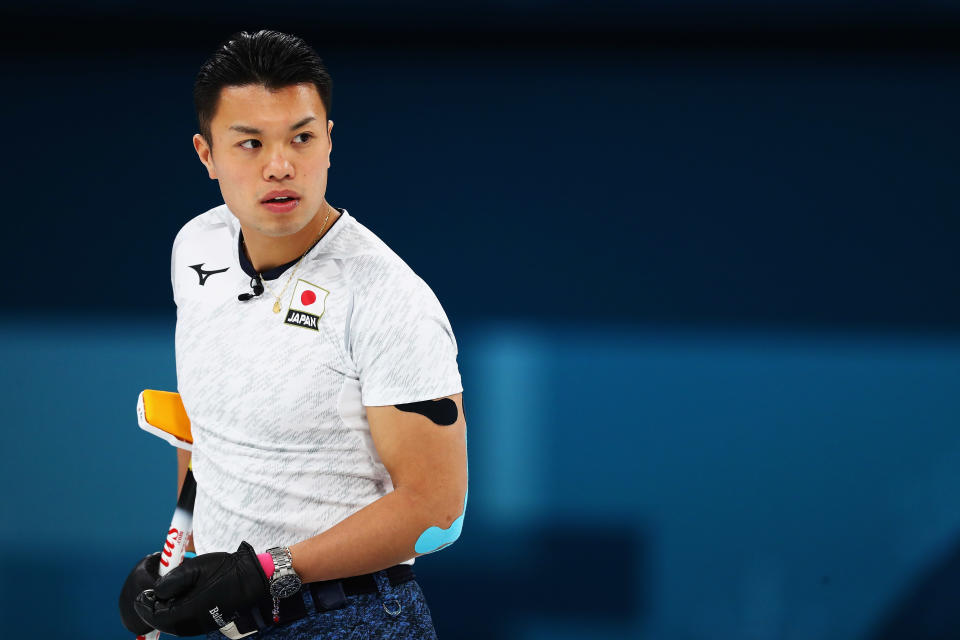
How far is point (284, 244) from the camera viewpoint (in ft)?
5.23

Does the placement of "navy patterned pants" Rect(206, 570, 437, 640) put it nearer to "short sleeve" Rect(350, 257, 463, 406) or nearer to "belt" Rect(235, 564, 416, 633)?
"belt" Rect(235, 564, 416, 633)

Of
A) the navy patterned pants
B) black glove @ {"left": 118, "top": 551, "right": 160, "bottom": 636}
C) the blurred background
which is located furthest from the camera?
the blurred background

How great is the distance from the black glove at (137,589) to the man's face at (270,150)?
0.69m

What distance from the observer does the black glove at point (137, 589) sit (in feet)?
5.47

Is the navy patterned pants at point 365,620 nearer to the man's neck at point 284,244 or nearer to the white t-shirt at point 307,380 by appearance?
the white t-shirt at point 307,380

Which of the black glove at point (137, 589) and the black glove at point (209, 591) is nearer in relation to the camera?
the black glove at point (209, 591)

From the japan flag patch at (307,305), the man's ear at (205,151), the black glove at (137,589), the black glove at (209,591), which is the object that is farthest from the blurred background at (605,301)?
the black glove at (209,591)

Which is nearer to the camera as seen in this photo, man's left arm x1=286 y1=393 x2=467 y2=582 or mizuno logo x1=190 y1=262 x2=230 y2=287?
man's left arm x1=286 y1=393 x2=467 y2=582

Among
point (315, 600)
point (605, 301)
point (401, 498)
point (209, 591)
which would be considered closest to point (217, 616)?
point (209, 591)

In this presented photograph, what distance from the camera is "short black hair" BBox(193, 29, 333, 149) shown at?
1.48 m

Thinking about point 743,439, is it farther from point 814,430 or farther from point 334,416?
point 334,416

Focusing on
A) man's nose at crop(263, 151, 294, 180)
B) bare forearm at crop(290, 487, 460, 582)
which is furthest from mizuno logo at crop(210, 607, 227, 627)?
man's nose at crop(263, 151, 294, 180)

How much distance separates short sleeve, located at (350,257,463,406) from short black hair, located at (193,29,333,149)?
1.08 ft

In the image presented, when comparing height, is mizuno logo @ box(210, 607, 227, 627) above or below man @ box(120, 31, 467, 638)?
below
